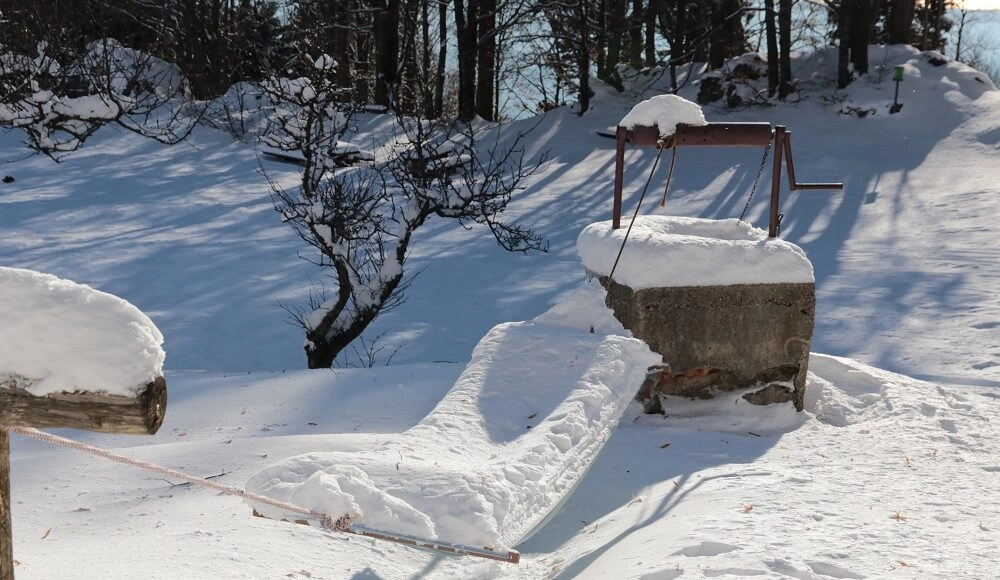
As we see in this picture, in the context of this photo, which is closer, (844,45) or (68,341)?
(68,341)

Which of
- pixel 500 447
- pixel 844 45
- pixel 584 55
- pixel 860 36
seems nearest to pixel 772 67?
pixel 844 45

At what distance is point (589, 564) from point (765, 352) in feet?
8.53

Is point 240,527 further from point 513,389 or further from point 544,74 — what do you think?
point 544,74

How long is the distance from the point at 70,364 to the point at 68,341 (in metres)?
0.06

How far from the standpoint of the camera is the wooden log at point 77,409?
1.97 meters

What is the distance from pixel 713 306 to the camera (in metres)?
5.65

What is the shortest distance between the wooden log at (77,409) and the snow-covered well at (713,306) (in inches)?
149

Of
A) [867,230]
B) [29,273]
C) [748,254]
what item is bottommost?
[867,230]

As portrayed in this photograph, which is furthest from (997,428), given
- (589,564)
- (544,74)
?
(544,74)

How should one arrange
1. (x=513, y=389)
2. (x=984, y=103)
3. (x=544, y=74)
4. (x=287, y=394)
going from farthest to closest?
(x=544, y=74)
(x=984, y=103)
(x=287, y=394)
(x=513, y=389)

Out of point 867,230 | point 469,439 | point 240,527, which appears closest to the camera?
point 240,527

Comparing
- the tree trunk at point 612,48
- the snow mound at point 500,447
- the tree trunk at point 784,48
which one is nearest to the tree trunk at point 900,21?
the tree trunk at point 784,48

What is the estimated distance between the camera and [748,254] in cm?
559

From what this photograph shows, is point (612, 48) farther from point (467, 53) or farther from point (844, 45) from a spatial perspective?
point (844, 45)
